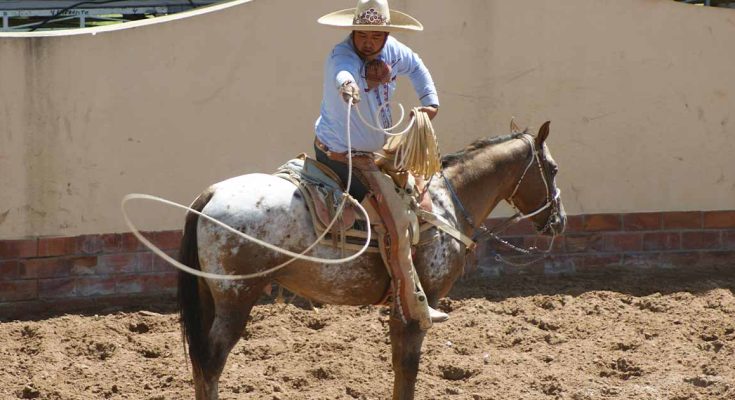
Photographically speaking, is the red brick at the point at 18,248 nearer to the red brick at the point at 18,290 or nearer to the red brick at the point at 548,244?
the red brick at the point at 18,290

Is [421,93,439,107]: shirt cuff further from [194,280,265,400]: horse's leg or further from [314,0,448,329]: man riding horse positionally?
[194,280,265,400]: horse's leg

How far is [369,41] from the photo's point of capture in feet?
18.6

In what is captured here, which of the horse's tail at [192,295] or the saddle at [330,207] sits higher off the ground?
the saddle at [330,207]

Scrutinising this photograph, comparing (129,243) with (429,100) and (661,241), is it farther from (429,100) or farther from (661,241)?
(661,241)

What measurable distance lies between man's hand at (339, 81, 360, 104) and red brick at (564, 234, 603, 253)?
13.3ft

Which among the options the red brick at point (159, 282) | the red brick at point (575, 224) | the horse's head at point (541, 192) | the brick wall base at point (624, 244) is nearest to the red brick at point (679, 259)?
the brick wall base at point (624, 244)

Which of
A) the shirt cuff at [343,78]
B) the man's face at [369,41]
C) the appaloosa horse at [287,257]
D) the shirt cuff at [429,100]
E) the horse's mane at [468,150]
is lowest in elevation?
the appaloosa horse at [287,257]

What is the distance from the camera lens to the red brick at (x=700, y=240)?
29.9 ft

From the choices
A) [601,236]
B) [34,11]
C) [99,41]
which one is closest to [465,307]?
[601,236]

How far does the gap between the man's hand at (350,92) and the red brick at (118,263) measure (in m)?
3.34

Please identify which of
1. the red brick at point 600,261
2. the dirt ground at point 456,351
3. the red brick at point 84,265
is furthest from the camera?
the red brick at point 600,261

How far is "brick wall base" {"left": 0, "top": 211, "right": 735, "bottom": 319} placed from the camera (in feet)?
26.0

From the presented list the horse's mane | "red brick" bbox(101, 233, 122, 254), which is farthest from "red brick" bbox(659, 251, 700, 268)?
"red brick" bbox(101, 233, 122, 254)

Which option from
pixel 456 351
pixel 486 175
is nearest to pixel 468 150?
pixel 486 175
